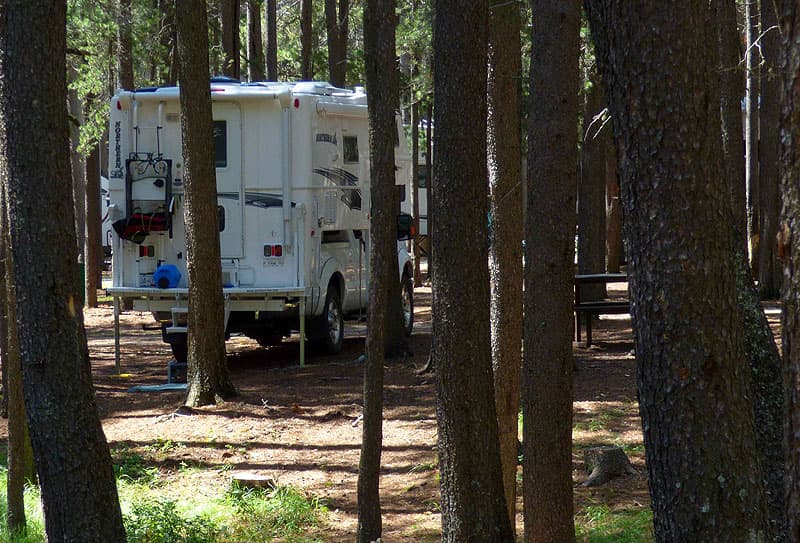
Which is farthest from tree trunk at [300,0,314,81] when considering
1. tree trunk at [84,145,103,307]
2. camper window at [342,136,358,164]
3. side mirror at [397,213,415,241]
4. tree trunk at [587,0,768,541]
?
tree trunk at [587,0,768,541]

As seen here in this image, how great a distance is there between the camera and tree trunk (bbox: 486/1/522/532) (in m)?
7.29

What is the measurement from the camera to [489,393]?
5.93 meters

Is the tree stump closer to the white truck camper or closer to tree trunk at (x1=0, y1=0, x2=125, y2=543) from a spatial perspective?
tree trunk at (x1=0, y1=0, x2=125, y2=543)

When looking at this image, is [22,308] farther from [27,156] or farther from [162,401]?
[162,401]

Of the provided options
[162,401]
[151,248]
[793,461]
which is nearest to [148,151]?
[151,248]

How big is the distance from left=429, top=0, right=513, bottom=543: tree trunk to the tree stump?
95.4 inches

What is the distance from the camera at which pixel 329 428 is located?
408 inches

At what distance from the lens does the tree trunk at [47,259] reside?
5234 millimetres

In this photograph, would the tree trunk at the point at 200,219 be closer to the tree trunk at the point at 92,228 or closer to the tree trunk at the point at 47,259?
the tree trunk at the point at 47,259

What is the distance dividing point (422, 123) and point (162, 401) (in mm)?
22329

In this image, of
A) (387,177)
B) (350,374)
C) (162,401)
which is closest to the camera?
(387,177)

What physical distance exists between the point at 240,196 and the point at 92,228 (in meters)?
9.65

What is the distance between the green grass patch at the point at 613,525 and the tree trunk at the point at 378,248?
143cm

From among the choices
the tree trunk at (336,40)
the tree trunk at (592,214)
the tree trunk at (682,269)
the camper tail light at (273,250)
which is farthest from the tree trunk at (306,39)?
the tree trunk at (682,269)
